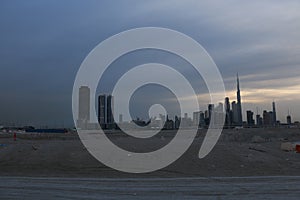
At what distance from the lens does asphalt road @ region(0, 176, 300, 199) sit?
1257cm

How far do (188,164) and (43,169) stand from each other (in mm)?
8250

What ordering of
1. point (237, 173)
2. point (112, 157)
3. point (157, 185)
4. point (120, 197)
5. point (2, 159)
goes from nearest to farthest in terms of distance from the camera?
point (120, 197) → point (157, 185) → point (237, 173) → point (112, 157) → point (2, 159)

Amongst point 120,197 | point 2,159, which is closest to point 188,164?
point 120,197

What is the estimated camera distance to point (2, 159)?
26750mm

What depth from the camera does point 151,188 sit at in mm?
14180

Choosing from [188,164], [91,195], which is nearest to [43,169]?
[188,164]

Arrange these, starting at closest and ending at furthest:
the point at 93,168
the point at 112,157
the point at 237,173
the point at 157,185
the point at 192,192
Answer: the point at 192,192, the point at 157,185, the point at 237,173, the point at 93,168, the point at 112,157

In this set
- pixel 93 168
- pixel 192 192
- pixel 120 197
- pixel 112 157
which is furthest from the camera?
pixel 112 157

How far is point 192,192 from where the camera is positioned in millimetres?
13258

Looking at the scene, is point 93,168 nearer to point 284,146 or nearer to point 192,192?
point 192,192

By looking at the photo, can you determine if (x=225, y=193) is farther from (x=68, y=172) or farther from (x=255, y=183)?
(x=68, y=172)

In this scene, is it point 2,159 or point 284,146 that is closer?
point 2,159

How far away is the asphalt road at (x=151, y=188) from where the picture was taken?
12570 mm

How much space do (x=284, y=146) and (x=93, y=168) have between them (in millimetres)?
20935
